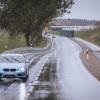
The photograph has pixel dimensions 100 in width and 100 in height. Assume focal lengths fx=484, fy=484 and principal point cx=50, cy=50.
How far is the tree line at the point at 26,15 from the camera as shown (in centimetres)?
7600

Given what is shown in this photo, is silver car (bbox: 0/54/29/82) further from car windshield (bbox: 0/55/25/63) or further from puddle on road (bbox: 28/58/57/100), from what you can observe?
puddle on road (bbox: 28/58/57/100)

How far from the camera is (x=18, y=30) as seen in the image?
7688 centimetres

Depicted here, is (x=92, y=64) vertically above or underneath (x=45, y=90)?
underneath

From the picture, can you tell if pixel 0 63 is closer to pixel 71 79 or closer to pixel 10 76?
pixel 10 76

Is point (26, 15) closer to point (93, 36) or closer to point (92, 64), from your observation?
point (92, 64)

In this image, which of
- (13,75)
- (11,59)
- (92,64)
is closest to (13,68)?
(13,75)

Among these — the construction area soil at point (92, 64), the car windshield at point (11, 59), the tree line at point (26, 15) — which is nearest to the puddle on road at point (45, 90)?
the car windshield at point (11, 59)

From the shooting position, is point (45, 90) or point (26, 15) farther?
point (26, 15)

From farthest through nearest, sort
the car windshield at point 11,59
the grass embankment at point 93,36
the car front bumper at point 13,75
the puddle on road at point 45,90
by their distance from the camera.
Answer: the grass embankment at point 93,36 → the car windshield at point 11,59 → the car front bumper at point 13,75 → the puddle on road at point 45,90

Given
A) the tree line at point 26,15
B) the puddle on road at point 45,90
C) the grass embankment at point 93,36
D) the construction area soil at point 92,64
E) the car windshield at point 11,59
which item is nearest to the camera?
the puddle on road at point 45,90

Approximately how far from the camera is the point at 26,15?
249 feet

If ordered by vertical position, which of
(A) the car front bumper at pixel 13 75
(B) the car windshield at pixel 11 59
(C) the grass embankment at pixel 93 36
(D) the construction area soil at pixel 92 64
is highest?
(B) the car windshield at pixel 11 59

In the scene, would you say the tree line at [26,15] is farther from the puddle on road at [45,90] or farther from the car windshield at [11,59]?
the puddle on road at [45,90]

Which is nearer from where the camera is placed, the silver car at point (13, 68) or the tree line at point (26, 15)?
the silver car at point (13, 68)
